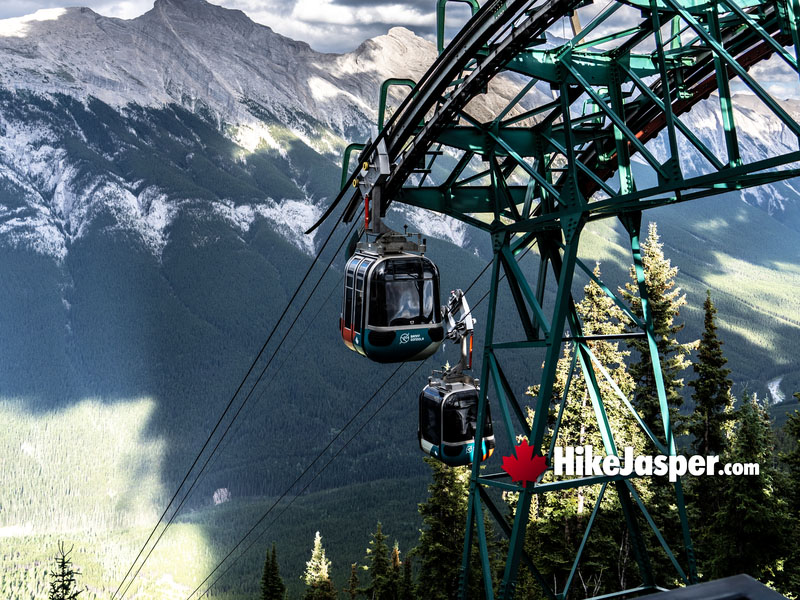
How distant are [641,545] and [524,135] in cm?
906

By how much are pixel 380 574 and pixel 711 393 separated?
72.3ft

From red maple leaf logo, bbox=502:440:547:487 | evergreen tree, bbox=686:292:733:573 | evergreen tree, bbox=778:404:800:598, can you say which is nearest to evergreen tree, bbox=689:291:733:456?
evergreen tree, bbox=686:292:733:573

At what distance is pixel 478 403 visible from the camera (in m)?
17.4

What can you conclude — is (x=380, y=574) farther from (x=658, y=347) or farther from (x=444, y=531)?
(x=658, y=347)

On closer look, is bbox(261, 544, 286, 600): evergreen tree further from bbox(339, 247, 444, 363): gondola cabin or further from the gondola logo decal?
the gondola logo decal

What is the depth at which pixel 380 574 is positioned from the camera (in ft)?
145

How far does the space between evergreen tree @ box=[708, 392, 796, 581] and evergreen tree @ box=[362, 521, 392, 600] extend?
20589 mm

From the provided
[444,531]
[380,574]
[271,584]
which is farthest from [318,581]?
[444,531]

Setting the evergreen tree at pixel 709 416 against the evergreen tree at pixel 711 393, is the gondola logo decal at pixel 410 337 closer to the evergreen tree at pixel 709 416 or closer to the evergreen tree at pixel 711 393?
the evergreen tree at pixel 709 416

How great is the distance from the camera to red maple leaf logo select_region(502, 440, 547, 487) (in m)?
14.1

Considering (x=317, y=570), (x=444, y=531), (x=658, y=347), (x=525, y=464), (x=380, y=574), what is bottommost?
(x=317, y=570)

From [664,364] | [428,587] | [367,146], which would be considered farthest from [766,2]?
[428,587]

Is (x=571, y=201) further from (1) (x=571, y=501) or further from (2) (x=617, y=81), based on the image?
(1) (x=571, y=501)

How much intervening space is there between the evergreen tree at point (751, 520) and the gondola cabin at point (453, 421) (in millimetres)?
Answer: 13414
